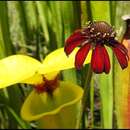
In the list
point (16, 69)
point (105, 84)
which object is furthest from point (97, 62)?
point (105, 84)

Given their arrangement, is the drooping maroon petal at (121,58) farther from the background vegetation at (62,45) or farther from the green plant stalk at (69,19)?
the green plant stalk at (69,19)

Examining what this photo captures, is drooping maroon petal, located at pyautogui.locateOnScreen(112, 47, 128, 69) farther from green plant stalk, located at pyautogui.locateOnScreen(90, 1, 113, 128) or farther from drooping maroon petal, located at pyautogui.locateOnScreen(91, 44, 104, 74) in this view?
green plant stalk, located at pyautogui.locateOnScreen(90, 1, 113, 128)

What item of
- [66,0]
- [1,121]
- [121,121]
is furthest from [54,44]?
[121,121]

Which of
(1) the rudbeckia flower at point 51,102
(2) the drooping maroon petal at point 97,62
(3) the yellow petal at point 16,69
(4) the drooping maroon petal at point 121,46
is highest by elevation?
(4) the drooping maroon petal at point 121,46

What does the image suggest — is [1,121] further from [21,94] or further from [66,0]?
[66,0]

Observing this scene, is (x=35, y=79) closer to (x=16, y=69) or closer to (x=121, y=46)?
(x=16, y=69)

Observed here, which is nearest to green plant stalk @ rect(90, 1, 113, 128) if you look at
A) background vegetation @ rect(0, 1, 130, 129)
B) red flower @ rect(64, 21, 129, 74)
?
background vegetation @ rect(0, 1, 130, 129)

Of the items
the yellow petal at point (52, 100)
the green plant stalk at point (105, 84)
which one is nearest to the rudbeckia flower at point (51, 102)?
the yellow petal at point (52, 100)
